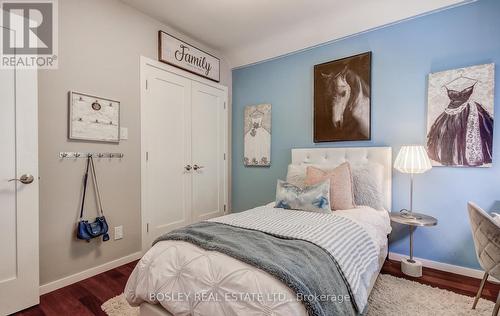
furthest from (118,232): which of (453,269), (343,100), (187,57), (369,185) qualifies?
(453,269)

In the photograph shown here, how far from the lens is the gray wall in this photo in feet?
6.52

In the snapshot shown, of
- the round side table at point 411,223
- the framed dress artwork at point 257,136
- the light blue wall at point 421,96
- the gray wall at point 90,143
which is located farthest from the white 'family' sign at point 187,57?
the round side table at point 411,223

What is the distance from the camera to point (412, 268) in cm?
220

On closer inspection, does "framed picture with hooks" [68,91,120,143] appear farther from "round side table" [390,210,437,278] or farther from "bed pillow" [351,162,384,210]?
"round side table" [390,210,437,278]

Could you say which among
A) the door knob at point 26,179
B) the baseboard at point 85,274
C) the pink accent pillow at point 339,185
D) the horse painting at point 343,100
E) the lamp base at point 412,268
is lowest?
the baseboard at point 85,274

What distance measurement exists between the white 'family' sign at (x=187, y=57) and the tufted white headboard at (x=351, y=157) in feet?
5.60

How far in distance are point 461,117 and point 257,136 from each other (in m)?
2.31

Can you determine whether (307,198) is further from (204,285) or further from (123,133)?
(123,133)

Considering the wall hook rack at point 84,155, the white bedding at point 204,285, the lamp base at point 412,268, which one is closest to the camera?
the white bedding at point 204,285

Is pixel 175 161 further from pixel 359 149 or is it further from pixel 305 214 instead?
pixel 359 149

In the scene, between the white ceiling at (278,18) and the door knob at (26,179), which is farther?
the white ceiling at (278,18)

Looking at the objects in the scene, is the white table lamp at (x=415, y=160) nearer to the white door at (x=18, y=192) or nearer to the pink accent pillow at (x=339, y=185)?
the pink accent pillow at (x=339, y=185)

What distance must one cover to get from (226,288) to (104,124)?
205 cm

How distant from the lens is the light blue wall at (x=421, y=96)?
2.15m
